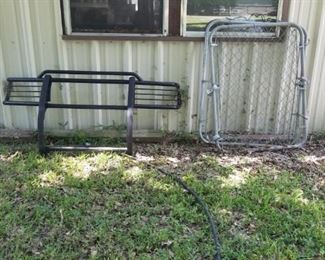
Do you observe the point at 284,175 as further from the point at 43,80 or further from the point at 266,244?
the point at 43,80

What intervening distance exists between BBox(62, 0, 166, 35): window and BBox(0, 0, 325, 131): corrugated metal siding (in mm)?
95

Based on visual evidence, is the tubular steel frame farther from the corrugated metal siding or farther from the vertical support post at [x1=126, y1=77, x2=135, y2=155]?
the vertical support post at [x1=126, y1=77, x2=135, y2=155]

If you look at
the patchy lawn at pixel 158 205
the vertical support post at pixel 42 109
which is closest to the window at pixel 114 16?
the vertical support post at pixel 42 109

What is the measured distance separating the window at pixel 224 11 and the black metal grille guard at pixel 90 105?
550 mm

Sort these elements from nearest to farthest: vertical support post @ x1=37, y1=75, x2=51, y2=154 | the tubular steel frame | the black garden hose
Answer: the black garden hose
vertical support post @ x1=37, y1=75, x2=51, y2=154
the tubular steel frame

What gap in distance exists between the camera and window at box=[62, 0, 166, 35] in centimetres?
328

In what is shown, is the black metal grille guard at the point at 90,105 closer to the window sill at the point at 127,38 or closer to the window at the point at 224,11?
the window sill at the point at 127,38

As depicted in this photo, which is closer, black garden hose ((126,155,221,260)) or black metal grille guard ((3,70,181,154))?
black garden hose ((126,155,221,260))

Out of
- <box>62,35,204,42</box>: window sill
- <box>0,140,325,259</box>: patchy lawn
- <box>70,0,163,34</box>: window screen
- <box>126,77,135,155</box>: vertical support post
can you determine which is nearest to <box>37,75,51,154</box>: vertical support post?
<box>0,140,325,259</box>: patchy lawn

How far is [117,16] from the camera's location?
3.31 metres

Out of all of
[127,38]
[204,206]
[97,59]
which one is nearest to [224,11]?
[127,38]

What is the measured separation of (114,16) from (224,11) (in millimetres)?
946

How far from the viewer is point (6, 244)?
2.21 m

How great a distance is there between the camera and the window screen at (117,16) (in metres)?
3.28
